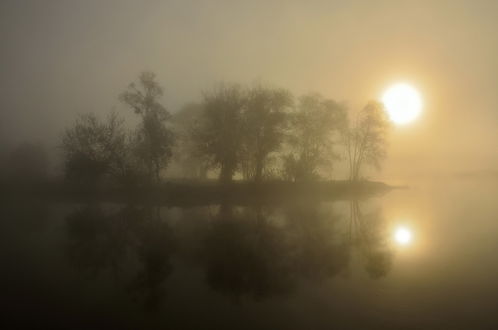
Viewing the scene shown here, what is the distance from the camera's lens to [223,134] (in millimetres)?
44625

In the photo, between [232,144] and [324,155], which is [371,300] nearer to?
[232,144]

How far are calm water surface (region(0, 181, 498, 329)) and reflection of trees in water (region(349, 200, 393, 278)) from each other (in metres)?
0.09

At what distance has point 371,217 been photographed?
2572 cm

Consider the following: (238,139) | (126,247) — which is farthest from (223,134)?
(126,247)

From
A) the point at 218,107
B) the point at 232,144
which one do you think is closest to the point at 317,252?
the point at 232,144

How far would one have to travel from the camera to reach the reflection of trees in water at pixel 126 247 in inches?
442

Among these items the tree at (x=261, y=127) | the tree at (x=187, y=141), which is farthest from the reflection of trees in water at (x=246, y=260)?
the tree at (x=187, y=141)

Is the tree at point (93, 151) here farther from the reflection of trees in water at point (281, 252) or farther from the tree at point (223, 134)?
the reflection of trees in water at point (281, 252)

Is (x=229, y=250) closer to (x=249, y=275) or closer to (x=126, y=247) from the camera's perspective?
(x=249, y=275)

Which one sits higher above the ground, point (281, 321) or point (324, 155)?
point (324, 155)

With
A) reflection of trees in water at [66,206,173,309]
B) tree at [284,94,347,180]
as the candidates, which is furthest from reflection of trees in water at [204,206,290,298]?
tree at [284,94,347,180]

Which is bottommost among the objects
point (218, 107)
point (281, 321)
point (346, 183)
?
point (281, 321)

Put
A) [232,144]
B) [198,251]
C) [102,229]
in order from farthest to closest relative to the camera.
Answer: [232,144] → [102,229] → [198,251]

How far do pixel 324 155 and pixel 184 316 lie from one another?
47.2m
